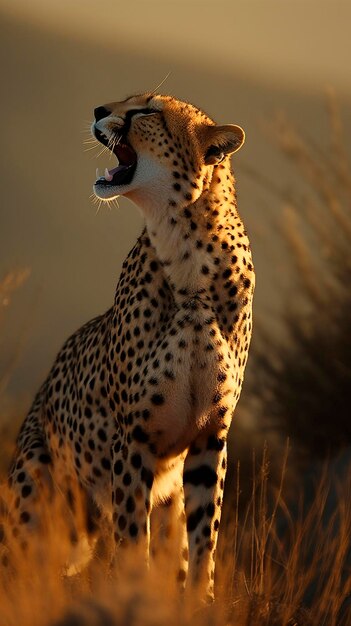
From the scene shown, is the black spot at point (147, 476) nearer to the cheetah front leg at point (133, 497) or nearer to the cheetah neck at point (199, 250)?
the cheetah front leg at point (133, 497)

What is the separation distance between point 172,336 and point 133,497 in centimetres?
39

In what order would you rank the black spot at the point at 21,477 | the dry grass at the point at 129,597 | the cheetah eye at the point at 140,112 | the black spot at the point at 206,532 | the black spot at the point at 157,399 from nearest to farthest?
the dry grass at the point at 129,597 → the black spot at the point at 157,399 → the black spot at the point at 206,532 → the cheetah eye at the point at 140,112 → the black spot at the point at 21,477

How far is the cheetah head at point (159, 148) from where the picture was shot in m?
3.48

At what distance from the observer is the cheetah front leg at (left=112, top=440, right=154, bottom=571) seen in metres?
3.39

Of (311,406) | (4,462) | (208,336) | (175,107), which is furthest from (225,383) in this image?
(4,462)

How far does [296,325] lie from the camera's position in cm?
575

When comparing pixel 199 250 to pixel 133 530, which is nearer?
pixel 133 530

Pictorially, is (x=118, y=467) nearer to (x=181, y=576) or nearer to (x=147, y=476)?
(x=147, y=476)

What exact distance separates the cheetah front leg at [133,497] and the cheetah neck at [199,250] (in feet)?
1.31

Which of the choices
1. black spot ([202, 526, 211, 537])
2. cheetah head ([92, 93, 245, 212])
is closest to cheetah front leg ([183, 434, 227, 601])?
black spot ([202, 526, 211, 537])

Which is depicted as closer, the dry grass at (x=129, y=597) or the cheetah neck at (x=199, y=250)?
the dry grass at (x=129, y=597)

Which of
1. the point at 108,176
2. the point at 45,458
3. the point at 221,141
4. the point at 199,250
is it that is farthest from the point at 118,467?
the point at 221,141

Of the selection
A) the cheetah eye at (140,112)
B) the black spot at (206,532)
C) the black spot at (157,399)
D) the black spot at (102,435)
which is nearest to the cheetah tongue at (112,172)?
the cheetah eye at (140,112)

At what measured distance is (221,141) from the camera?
3.56 m
